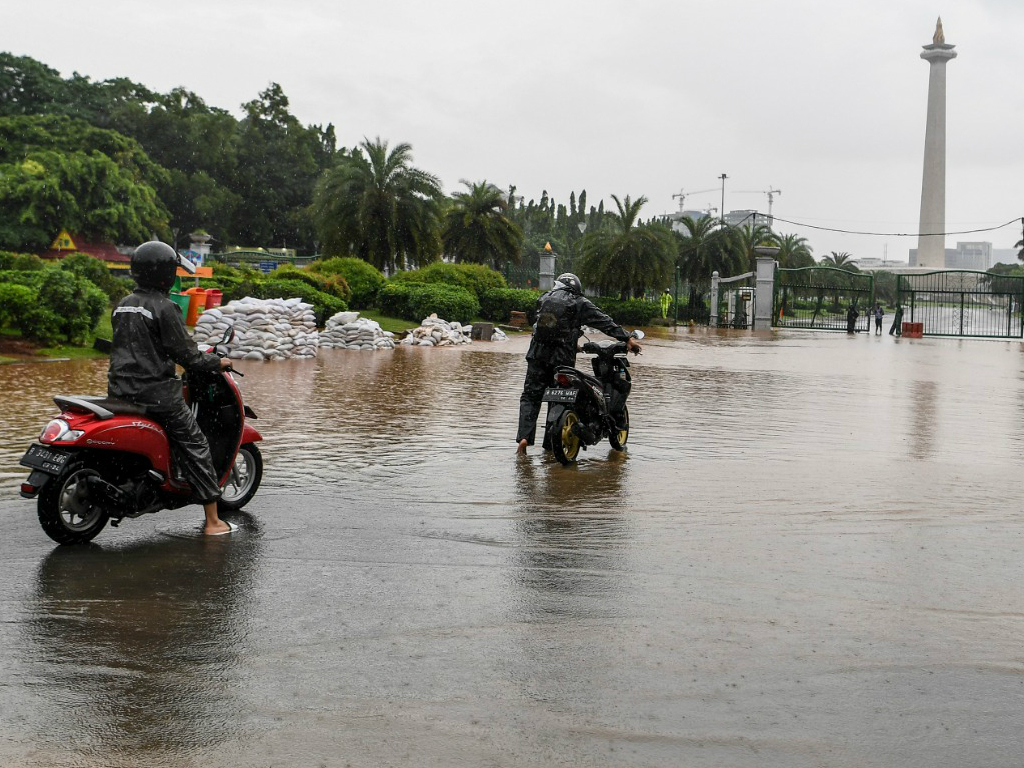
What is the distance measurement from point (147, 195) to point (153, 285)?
5105cm

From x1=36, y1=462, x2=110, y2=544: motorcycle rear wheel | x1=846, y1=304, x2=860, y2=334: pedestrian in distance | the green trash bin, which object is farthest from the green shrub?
x1=36, y1=462, x2=110, y2=544: motorcycle rear wheel

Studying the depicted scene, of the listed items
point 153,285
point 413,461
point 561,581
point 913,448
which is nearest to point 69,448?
point 153,285

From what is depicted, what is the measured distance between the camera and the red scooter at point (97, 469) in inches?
211

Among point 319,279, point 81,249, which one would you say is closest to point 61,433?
point 319,279

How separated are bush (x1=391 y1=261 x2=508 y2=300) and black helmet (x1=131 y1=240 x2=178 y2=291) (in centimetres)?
2699

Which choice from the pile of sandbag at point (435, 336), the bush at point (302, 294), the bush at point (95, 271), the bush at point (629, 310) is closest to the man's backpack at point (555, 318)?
the bush at point (95, 271)

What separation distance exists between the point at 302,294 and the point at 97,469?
20.8m

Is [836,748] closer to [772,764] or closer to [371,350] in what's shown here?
[772,764]

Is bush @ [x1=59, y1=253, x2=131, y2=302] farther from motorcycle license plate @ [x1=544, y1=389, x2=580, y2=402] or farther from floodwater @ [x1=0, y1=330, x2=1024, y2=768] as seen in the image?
motorcycle license plate @ [x1=544, y1=389, x2=580, y2=402]

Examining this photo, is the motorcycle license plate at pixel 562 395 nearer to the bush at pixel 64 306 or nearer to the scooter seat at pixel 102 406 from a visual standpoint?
the scooter seat at pixel 102 406

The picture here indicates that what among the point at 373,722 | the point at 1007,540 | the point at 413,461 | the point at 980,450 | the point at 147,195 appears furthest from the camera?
the point at 147,195

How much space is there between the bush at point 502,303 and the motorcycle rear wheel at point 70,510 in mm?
29104

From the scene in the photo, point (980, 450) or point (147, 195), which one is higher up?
point (147, 195)

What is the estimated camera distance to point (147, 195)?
53.2 meters
